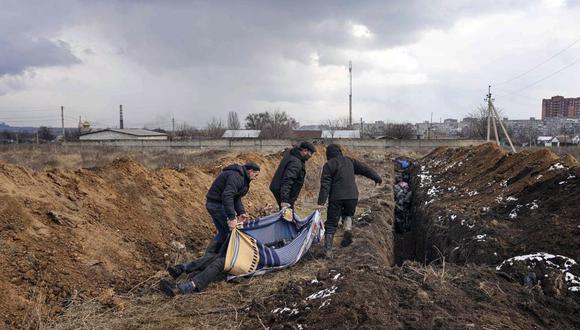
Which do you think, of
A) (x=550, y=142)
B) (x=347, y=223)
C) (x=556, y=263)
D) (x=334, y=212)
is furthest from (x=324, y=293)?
(x=550, y=142)

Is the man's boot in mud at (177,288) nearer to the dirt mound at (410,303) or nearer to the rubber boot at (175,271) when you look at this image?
the rubber boot at (175,271)

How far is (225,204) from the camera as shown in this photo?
5.64 meters

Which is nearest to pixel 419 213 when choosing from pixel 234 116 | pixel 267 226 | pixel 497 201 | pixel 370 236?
pixel 497 201

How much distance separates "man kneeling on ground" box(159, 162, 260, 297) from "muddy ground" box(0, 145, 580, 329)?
0.18m

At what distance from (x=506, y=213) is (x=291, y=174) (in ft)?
13.2

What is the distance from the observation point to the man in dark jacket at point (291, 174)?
684 centimetres

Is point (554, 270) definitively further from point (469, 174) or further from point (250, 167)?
point (469, 174)

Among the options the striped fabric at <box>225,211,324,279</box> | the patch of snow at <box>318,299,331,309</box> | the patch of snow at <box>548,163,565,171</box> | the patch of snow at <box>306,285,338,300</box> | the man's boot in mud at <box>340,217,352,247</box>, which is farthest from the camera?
the patch of snow at <box>548,163,565,171</box>

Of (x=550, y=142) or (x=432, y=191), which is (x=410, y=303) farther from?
(x=550, y=142)

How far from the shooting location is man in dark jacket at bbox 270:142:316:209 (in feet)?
22.4

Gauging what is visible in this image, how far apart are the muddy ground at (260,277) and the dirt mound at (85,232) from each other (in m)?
0.02

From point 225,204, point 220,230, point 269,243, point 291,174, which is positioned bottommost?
point 269,243

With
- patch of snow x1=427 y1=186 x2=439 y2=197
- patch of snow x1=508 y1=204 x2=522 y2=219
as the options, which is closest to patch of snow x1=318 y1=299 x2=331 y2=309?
patch of snow x1=508 y1=204 x2=522 y2=219

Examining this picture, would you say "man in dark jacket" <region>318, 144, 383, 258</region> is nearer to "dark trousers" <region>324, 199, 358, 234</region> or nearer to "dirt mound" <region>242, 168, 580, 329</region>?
"dark trousers" <region>324, 199, 358, 234</region>
